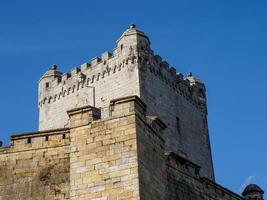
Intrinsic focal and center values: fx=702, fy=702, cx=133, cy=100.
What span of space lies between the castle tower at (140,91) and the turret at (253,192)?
790 inches

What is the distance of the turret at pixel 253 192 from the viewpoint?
64.1 ft

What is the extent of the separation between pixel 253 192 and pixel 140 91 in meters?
21.4

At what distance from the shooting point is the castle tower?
42125 millimetres

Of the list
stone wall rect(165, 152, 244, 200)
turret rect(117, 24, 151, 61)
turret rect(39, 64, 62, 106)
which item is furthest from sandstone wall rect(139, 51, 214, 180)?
stone wall rect(165, 152, 244, 200)

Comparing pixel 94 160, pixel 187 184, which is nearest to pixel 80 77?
pixel 187 184

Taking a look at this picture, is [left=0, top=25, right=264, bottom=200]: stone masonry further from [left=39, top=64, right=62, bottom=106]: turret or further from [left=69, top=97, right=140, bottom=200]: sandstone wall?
[left=39, top=64, right=62, bottom=106]: turret

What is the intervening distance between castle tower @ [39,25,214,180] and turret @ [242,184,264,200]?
2008cm

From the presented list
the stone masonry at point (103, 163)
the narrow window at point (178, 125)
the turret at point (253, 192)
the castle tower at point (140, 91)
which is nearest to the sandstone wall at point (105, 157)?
the stone masonry at point (103, 163)

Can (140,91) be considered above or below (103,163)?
above

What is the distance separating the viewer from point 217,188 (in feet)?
59.0

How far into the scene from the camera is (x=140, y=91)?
133 feet

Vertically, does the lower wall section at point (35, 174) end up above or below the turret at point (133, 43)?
below

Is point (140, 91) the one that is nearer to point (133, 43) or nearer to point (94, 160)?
point (133, 43)

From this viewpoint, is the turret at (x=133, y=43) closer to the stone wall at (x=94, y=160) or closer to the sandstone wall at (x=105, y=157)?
the stone wall at (x=94, y=160)
